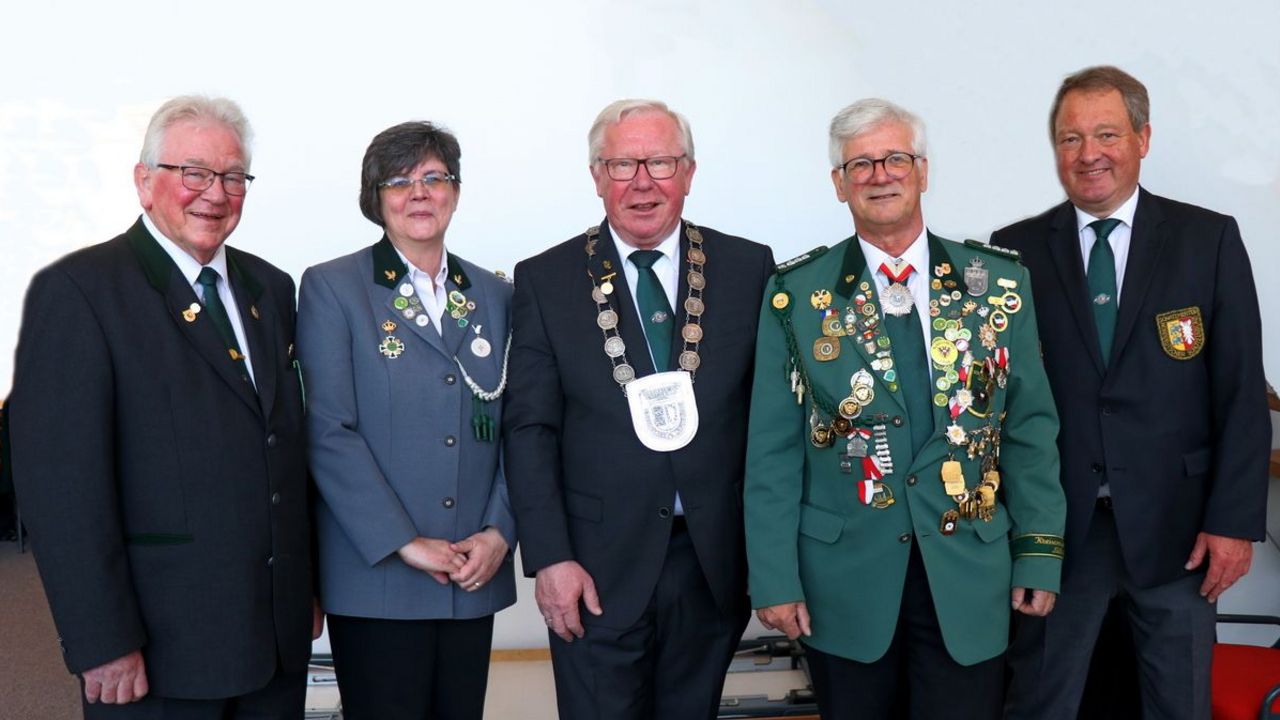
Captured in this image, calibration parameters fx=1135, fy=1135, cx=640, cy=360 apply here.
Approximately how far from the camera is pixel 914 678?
2.19m

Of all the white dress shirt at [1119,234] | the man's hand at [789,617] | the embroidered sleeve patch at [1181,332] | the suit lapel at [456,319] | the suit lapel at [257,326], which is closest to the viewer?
the suit lapel at [257,326]

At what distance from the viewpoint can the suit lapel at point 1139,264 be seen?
2469 mm

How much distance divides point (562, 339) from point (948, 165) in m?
2.20

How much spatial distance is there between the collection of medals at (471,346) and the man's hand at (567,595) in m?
0.32

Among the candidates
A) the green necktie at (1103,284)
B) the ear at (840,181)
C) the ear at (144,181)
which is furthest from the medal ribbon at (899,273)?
the ear at (144,181)

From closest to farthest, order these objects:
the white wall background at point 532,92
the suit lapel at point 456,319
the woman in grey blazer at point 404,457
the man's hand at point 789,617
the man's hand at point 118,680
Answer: the man's hand at point 118,680 → the man's hand at point 789,617 → the woman in grey blazer at point 404,457 → the suit lapel at point 456,319 → the white wall background at point 532,92

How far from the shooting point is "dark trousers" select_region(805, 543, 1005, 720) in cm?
215

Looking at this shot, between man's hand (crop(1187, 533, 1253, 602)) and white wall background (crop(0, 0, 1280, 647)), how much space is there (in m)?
1.74

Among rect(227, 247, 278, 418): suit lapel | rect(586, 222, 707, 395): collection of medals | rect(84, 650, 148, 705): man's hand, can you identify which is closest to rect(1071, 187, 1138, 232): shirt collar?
rect(586, 222, 707, 395): collection of medals

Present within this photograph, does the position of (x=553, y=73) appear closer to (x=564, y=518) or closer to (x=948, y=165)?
(x=948, y=165)

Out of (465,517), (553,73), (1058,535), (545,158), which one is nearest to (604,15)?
(553,73)

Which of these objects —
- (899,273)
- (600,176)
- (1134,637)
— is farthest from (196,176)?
(1134,637)

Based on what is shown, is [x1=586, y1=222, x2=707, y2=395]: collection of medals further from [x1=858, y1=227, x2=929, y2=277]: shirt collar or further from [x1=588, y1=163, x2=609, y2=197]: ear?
[x1=858, y1=227, x2=929, y2=277]: shirt collar

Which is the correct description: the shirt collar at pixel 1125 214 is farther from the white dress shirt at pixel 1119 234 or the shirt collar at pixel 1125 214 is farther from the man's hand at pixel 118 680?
the man's hand at pixel 118 680
